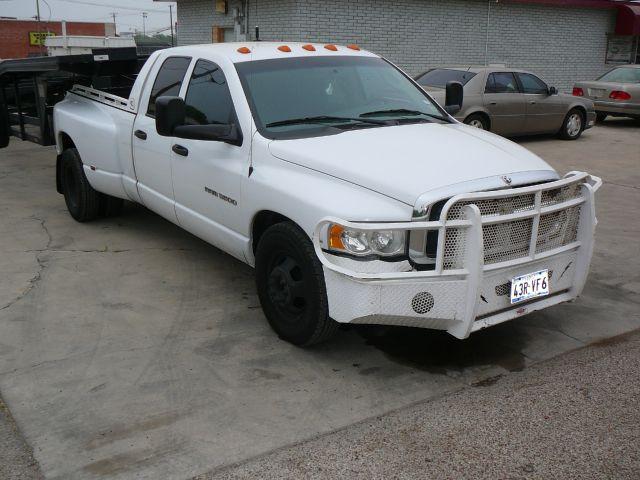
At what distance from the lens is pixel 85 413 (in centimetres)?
371

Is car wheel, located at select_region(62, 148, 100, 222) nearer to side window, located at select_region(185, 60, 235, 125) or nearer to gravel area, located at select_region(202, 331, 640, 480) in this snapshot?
side window, located at select_region(185, 60, 235, 125)

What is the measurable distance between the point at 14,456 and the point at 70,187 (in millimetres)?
4690

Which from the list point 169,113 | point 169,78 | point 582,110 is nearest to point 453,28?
point 582,110

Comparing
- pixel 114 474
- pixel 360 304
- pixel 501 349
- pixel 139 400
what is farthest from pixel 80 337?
pixel 501 349

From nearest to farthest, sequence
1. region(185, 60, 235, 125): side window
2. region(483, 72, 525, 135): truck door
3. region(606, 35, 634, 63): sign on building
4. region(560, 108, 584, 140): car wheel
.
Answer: region(185, 60, 235, 125): side window, region(483, 72, 525, 135): truck door, region(560, 108, 584, 140): car wheel, region(606, 35, 634, 63): sign on building

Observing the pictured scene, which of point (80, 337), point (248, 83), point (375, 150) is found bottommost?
point (80, 337)

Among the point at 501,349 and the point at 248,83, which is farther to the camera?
the point at 248,83

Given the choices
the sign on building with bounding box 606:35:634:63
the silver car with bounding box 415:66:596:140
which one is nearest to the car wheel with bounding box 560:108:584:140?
the silver car with bounding box 415:66:596:140

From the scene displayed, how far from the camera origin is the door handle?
526 cm

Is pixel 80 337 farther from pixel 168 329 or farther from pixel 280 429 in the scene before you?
pixel 280 429

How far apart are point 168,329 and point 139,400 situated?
3.24 ft

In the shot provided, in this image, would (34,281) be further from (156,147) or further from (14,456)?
(14,456)

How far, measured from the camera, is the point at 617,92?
16.5m

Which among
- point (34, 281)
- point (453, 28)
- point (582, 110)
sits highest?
point (453, 28)
